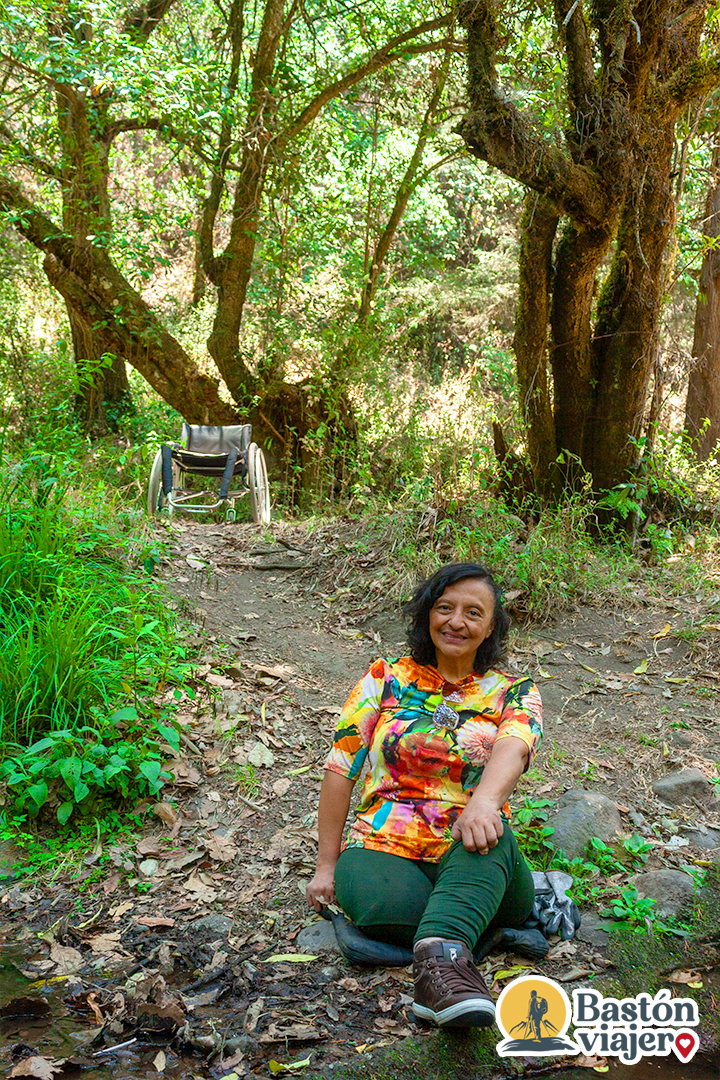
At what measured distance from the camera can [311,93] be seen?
9.31 meters

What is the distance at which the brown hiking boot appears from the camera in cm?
191

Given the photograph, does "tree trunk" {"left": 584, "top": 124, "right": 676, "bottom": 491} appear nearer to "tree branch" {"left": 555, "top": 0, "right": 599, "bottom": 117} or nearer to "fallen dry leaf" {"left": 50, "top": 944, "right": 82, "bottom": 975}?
"tree branch" {"left": 555, "top": 0, "right": 599, "bottom": 117}

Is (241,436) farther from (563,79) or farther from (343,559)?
(563,79)

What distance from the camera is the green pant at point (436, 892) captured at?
2148mm

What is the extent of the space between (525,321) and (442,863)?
501cm

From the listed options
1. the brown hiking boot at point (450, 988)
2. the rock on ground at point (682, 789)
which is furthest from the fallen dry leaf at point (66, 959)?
the rock on ground at point (682, 789)

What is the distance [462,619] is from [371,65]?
8.02 m

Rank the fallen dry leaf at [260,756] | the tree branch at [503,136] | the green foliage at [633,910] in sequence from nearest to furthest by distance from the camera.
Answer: the green foliage at [633,910] < the fallen dry leaf at [260,756] < the tree branch at [503,136]

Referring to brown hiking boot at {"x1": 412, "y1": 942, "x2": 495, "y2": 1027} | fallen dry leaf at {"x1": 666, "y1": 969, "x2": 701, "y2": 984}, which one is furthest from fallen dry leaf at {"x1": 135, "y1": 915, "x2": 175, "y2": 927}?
fallen dry leaf at {"x1": 666, "y1": 969, "x2": 701, "y2": 984}

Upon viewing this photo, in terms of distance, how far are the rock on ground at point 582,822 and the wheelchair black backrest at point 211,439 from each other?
600 centimetres

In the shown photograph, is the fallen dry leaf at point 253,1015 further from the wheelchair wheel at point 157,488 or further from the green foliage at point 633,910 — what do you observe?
the wheelchair wheel at point 157,488

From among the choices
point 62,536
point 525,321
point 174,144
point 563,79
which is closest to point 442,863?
point 62,536

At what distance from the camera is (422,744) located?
2.45 metres

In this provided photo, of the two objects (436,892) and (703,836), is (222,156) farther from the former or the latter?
(436,892)
